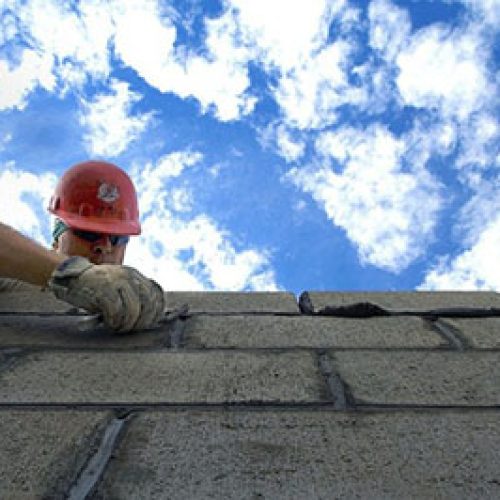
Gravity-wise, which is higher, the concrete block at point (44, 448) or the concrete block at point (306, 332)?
the concrete block at point (306, 332)

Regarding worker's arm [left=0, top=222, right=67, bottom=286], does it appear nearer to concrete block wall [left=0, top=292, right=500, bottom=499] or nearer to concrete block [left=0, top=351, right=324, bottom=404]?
concrete block wall [left=0, top=292, right=500, bottom=499]

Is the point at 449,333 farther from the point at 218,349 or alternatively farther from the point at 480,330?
the point at 218,349

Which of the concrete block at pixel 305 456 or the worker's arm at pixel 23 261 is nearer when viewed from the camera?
the concrete block at pixel 305 456

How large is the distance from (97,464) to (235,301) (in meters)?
1.10

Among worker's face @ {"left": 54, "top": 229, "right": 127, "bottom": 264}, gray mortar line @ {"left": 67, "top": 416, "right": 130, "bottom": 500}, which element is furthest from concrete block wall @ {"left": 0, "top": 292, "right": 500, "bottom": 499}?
worker's face @ {"left": 54, "top": 229, "right": 127, "bottom": 264}

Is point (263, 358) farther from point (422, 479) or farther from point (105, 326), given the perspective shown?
point (422, 479)

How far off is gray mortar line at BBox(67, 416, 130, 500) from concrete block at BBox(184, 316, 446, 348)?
50 centimetres

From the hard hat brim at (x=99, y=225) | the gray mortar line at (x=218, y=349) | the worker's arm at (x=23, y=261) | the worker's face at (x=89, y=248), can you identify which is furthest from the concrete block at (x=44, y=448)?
the hard hat brim at (x=99, y=225)

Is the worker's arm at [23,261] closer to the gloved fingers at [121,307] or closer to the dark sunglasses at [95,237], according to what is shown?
the gloved fingers at [121,307]

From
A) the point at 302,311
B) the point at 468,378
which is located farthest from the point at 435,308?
the point at 468,378

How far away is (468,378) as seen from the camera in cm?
135

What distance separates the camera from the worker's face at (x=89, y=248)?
3652mm

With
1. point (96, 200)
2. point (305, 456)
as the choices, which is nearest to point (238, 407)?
point (305, 456)

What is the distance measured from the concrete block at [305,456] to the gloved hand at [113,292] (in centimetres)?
51
